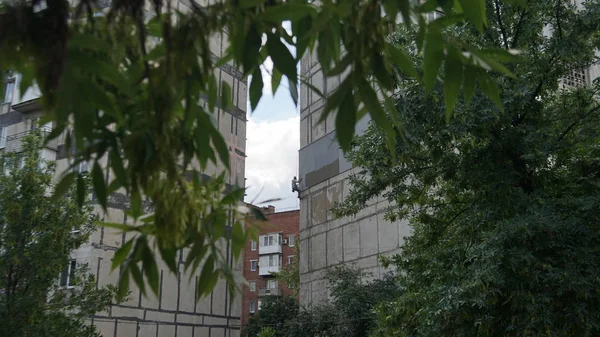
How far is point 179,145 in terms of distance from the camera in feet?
7.75

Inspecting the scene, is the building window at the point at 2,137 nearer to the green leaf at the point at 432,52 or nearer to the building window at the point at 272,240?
the green leaf at the point at 432,52

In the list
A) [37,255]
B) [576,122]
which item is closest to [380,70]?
[576,122]

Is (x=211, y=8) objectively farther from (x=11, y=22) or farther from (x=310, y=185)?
(x=310, y=185)

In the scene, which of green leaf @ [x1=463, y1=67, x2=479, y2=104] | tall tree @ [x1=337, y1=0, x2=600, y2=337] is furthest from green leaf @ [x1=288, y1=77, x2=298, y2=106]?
tall tree @ [x1=337, y1=0, x2=600, y2=337]

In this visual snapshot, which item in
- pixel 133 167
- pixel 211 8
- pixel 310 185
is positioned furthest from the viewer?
pixel 310 185

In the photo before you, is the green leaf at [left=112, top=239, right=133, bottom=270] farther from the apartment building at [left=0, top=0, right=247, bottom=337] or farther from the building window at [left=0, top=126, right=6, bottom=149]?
the building window at [left=0, top=126, right=6, bottom=149]

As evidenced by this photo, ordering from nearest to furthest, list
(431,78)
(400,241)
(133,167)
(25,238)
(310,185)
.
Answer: (133,167), (431,78), (25,238), (400,241), (310,185)

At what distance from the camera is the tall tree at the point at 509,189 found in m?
10.2

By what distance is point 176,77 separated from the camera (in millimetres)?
2170

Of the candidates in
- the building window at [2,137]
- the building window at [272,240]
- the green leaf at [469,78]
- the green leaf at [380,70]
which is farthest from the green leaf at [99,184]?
the building window at [272,240]

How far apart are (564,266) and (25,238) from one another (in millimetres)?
10338

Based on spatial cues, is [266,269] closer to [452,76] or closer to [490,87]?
[490,87]

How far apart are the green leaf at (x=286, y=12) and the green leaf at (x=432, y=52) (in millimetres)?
499

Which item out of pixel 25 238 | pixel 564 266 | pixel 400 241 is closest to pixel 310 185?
pixel 400 241
